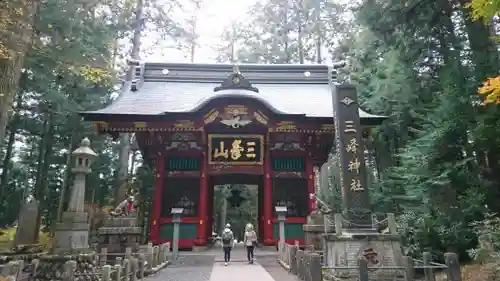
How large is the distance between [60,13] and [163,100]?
Answer: 5.80m

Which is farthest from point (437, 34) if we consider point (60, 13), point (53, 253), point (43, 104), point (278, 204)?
point (43, 104)

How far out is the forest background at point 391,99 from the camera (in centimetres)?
824

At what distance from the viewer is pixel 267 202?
13328 millimetres

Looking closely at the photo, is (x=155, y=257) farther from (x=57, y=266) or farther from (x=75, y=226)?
(x=57, y=266)

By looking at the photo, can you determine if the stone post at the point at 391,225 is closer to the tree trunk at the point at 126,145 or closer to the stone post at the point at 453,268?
the stone post at the point at 453,268

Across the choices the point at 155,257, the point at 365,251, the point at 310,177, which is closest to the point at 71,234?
the point at 155,257

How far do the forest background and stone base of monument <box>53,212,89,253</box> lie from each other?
237 centimetres

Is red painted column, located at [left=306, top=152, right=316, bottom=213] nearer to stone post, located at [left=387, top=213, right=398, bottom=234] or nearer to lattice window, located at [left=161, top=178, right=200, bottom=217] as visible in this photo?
lattice window, located at [left=161, top=178, right=200, bottom=217]

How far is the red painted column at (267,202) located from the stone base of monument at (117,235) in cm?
457

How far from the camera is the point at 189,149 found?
1410 centimetres

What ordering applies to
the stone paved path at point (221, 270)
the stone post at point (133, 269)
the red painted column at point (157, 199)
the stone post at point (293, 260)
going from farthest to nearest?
1. the red painted column at point (157, 199)
2. the stone post at point (293, 260)
3. the stone paved path at point (221, 270)
4. the stone post at point (133, 269)

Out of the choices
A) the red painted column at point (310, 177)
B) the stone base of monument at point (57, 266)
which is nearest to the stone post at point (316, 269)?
the stone base of monument at point (57, 266)

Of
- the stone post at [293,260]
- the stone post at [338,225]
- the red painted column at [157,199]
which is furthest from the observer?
the red painted column at [157,199]

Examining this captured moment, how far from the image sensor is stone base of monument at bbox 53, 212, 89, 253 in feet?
24.5
